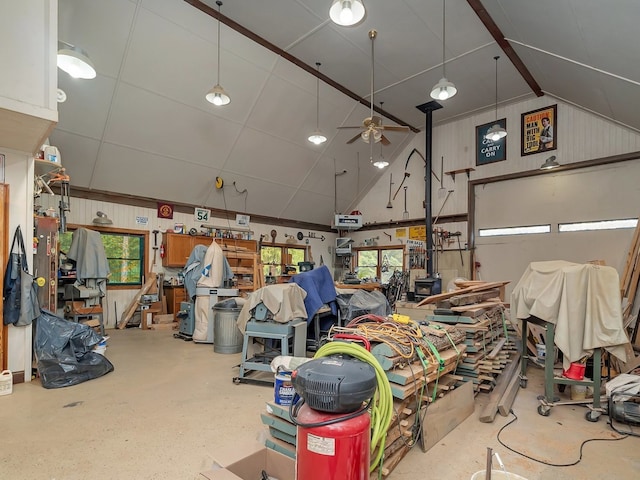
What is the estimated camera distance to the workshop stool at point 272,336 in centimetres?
396

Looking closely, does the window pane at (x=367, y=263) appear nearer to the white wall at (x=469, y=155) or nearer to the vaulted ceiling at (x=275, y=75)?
the white wall at (x=469, y=155)

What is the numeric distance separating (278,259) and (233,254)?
2.05 meters

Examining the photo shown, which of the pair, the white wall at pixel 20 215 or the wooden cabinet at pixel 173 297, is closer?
the white wall at pixel 20 215

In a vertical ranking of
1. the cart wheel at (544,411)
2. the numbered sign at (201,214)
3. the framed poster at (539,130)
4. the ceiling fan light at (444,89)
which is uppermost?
the framed poster at (539,130)

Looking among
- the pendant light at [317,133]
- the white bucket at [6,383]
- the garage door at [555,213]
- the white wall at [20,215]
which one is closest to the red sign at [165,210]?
the pendant light at [317,133]

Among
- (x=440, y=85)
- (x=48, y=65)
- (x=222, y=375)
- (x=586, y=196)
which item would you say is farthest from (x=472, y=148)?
(x=48, y=65)

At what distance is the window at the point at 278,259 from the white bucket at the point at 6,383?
656 cm

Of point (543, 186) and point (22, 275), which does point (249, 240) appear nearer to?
point (22, 275)

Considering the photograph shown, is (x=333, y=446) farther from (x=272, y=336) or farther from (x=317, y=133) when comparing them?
(x=317, y=133)

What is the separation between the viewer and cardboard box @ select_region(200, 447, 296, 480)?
76.3 inches

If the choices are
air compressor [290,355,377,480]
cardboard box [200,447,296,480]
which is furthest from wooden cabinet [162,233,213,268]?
air compressor [290,355,377,480]

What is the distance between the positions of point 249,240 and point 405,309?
545 cm

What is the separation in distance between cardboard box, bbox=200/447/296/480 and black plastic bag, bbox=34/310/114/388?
Result: 9.58 feet

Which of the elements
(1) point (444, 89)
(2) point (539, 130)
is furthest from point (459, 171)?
(1) point (444, 89)
